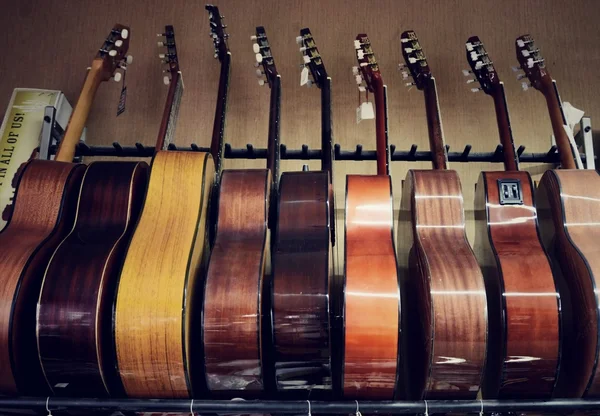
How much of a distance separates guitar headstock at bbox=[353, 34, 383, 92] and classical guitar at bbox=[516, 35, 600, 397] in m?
0.71

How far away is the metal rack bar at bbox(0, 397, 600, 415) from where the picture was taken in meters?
1.44

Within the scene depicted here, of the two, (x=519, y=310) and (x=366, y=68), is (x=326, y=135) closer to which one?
(x=366, y=68)

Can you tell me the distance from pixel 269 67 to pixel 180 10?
0.70 m

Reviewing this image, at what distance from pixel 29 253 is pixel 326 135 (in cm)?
104

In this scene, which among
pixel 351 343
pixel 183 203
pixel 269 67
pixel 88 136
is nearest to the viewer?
pixel 351 343

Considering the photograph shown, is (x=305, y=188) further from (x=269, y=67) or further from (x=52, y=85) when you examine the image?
(x=52, y=85)

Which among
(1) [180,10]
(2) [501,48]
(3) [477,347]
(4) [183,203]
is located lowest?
(3) [477,347]

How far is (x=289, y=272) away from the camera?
1496mm

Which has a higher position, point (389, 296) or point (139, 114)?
point (139, 114)

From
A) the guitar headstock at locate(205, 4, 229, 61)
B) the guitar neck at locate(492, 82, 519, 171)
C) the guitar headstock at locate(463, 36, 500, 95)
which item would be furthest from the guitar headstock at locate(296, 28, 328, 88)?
the guitar neck at locate(492, 82, 519, 171)

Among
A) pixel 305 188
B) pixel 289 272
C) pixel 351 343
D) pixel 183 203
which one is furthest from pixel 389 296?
pixel 183 203

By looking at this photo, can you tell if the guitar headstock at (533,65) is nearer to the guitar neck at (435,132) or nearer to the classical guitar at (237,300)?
the guitar neck at (435,132)

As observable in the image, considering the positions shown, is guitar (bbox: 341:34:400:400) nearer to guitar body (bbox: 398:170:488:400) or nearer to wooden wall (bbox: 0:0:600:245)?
guitar body (bbox: 398:170:488:400)

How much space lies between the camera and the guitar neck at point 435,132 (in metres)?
2.02
